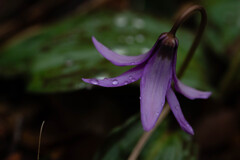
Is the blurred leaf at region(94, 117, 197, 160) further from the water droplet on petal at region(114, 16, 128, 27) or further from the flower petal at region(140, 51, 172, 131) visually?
the water droplet on petal at region(114, 16, 128, 27)

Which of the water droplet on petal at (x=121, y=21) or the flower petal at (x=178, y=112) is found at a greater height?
the flower petal at (x=178, y=112)

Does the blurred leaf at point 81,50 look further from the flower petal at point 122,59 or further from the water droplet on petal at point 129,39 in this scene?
the flower petal at point 122,59

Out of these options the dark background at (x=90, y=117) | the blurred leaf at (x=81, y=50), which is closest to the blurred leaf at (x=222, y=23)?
the dark background at (x=90, y=117)

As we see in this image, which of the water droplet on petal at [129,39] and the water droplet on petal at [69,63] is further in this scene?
the water droplet on petal at [129,39]

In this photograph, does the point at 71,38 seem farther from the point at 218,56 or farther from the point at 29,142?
the point at 218,56

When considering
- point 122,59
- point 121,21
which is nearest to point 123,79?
point 122,59

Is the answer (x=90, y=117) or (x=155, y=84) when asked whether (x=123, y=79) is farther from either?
(x=90, y=117)
